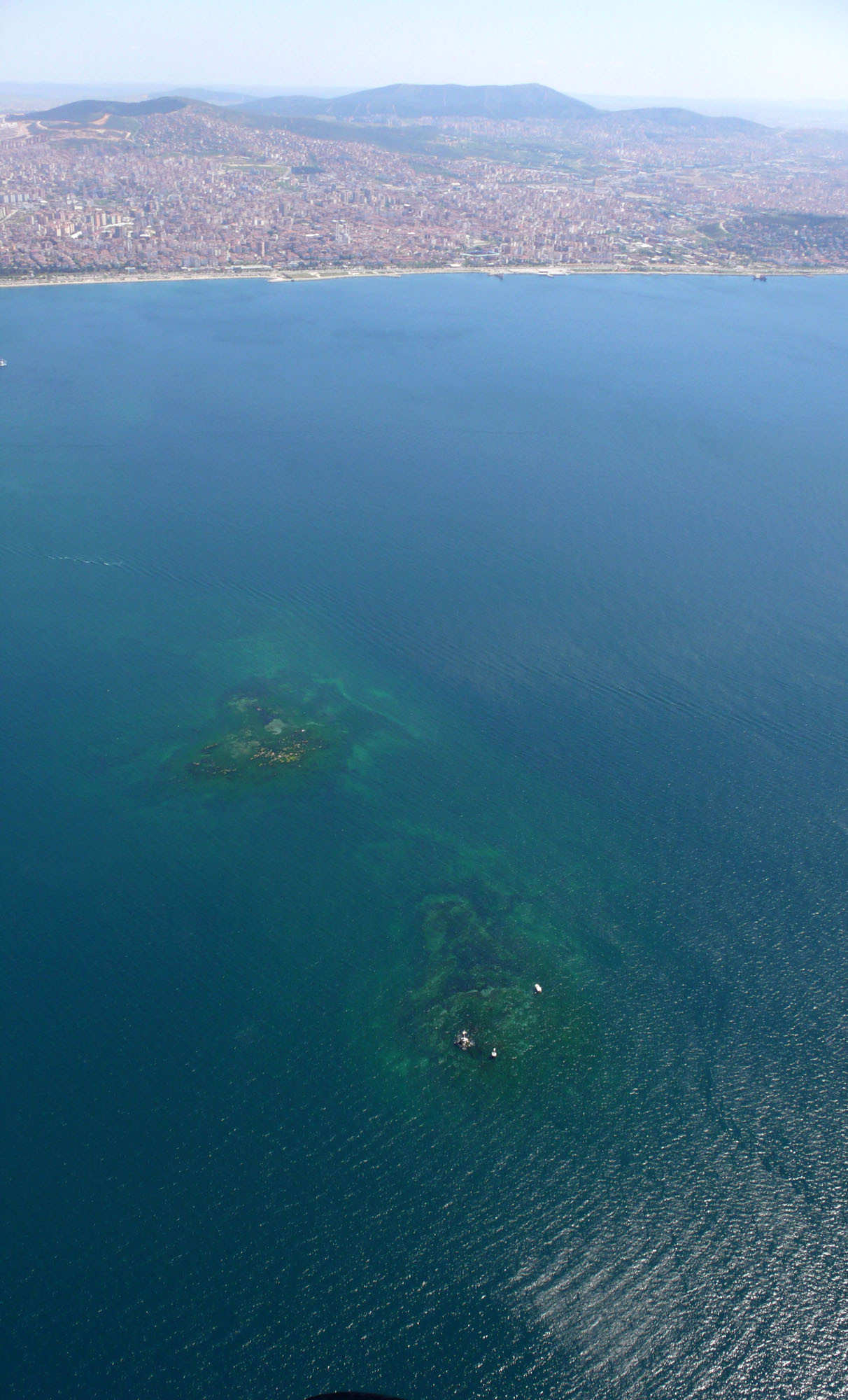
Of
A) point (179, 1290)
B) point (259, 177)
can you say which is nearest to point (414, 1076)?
point (179, 1290)

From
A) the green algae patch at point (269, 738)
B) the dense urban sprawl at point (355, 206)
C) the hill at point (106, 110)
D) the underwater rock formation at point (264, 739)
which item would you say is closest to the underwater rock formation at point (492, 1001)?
the green algae patch at point (269, 738)

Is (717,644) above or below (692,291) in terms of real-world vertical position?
below

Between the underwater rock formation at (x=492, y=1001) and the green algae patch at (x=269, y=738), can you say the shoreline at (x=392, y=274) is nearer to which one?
the green algae patch at (x=269, y=738)

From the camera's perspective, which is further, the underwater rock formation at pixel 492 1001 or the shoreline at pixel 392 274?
the shoreline at pixel 392 274

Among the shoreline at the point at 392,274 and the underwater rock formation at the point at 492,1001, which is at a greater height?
the shoreline at the point at 392,274

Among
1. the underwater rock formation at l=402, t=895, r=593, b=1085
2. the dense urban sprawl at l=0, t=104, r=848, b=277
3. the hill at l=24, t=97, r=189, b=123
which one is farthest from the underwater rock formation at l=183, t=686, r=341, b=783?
the hill at l=24, t=97, r=189, b=123

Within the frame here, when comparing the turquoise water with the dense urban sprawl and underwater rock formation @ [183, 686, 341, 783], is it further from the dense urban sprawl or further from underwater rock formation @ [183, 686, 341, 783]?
the dense urban sprawl

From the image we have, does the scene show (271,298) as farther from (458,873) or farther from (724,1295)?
(724,1295)
